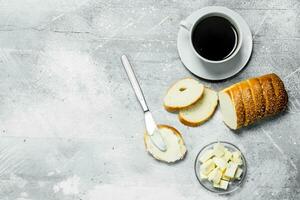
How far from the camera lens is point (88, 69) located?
1.29 meters

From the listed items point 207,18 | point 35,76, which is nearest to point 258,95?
point 207,18

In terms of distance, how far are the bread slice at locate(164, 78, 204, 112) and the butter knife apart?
0.15ft

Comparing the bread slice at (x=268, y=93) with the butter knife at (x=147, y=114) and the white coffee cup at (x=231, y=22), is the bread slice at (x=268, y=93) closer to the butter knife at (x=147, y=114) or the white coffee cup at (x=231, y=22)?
the white coffee cup at (x=231, y=22)

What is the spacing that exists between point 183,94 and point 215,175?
0.60ft

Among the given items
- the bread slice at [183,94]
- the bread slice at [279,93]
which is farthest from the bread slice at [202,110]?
the bread slice at [279,93]

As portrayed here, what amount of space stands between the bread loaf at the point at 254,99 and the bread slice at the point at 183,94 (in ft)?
0.18

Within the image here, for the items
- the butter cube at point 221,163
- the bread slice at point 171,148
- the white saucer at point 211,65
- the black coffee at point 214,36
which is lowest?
the butter cube at point 221,163

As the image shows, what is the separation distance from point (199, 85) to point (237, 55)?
4.1 inches

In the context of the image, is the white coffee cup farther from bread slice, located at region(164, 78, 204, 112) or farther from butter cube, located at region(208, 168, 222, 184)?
butter cube, located at region(208, 168, 222, 184)

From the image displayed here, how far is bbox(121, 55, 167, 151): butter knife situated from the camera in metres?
1.22

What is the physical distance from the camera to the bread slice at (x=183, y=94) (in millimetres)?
1225

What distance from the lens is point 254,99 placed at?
1.19 metres

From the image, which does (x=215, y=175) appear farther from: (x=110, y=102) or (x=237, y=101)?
(x=110, y=102)

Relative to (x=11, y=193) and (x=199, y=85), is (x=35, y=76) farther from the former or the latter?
(x=199, y=85)
